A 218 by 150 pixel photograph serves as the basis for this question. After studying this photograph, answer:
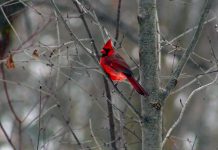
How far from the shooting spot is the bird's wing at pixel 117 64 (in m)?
5.36

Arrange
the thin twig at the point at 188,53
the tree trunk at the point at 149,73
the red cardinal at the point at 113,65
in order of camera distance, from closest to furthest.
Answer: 1. the thin twig at the point at 188,53
2. the tree trunk at the point at 149,73
3. the red cardinal at the point at 113,65

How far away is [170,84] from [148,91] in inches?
6.7

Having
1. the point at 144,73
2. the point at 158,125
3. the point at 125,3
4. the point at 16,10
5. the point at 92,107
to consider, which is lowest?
the point at 158,125

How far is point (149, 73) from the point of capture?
14.8 ft

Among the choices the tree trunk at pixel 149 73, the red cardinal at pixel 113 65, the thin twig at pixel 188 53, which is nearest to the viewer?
the thin twig at pixel 188 53

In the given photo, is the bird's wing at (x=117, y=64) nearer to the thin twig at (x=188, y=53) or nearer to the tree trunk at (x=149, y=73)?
the tree trunk at (x=149, y=73)

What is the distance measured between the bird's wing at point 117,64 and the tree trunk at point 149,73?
29.7 inches

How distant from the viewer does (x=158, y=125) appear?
4457mm

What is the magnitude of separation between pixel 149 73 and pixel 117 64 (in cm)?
98

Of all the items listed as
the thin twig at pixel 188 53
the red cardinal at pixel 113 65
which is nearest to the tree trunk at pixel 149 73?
the thin twig at pixel 188 53

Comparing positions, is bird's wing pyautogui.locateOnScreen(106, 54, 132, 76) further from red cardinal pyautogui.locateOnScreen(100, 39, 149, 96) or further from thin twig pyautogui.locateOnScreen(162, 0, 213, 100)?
thin twig pyautogui.locateOnScreen(162, 0, 213, 100)

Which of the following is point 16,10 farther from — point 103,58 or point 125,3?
point 125,3

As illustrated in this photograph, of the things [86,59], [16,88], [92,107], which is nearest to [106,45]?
[86,59]

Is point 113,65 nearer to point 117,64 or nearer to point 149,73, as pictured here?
point 117,64
